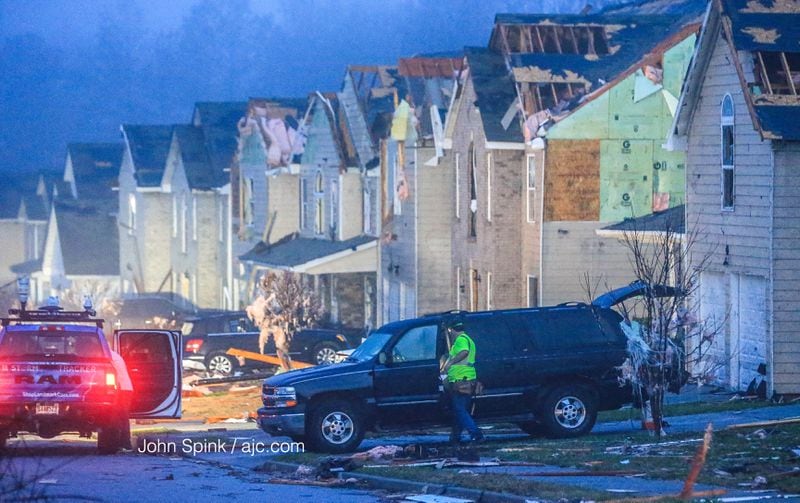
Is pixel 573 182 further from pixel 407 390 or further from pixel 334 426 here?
pixel 334 426

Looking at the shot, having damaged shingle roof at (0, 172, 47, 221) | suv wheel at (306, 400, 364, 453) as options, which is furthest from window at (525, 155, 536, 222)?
damaged shingle roof at (0, 172, 47, 221)

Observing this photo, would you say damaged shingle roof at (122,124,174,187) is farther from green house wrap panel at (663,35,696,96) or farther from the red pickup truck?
the red pickup truck

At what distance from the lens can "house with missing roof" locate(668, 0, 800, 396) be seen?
72.6 ft

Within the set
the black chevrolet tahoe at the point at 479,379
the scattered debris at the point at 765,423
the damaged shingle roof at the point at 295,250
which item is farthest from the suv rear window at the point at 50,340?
the damaged shingle roof at the point at 295,250

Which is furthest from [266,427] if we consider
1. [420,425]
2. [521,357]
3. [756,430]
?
[756,430]

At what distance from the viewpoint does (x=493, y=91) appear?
1288 inches

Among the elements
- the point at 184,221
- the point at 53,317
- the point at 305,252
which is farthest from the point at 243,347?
the point at 184,221

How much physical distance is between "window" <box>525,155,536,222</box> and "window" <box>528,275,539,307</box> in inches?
51.4

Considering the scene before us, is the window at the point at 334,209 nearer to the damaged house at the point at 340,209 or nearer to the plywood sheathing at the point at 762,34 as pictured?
the damaged house at the point at 340,209

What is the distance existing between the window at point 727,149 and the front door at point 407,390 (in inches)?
286

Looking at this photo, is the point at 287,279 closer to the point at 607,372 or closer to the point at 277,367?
the point at 277,367

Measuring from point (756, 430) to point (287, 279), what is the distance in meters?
22.4

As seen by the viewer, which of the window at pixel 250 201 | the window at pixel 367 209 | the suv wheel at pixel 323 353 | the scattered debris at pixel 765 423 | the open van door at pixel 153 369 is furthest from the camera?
the window at pixel 250 201

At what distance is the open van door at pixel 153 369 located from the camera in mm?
20344
